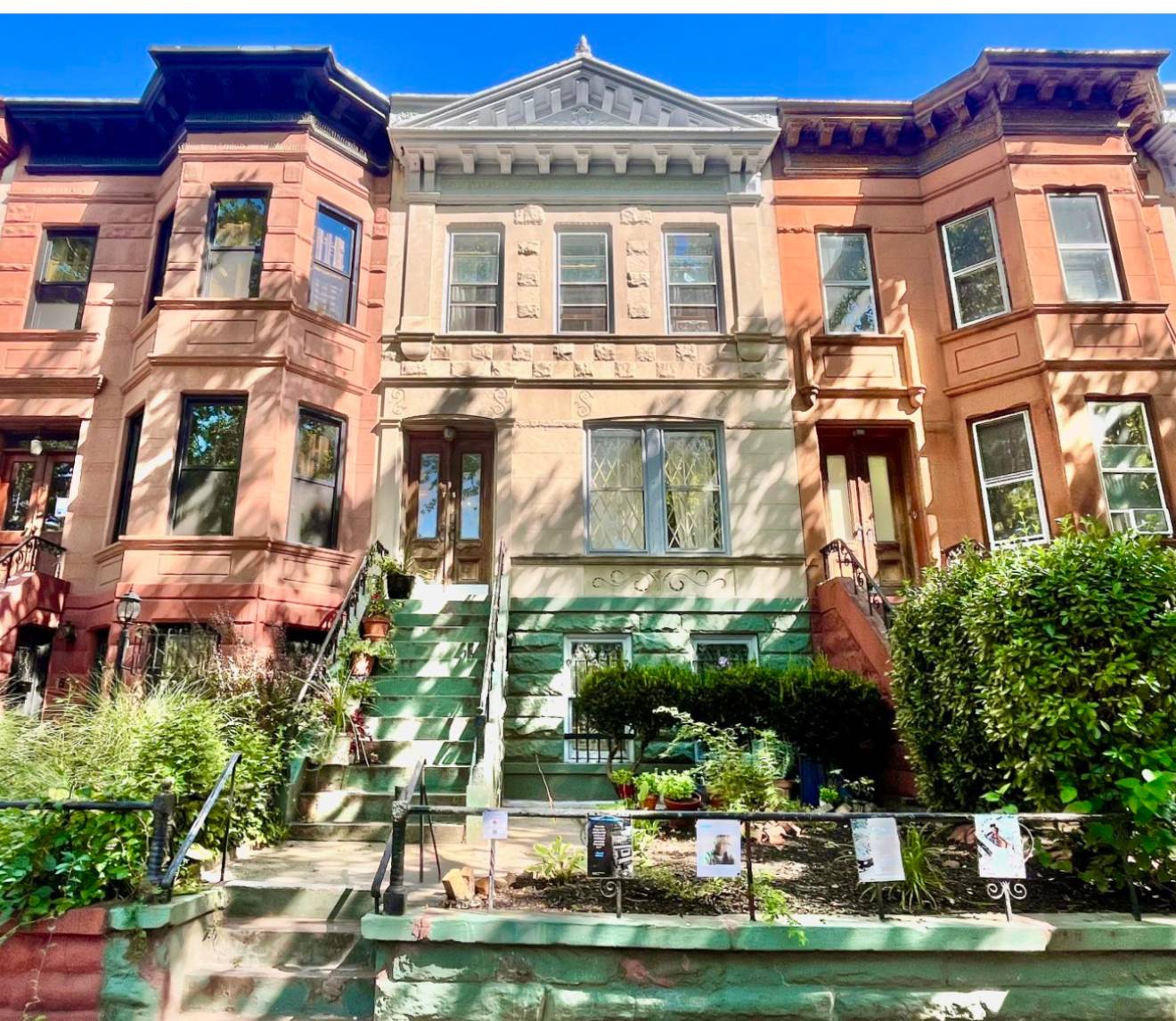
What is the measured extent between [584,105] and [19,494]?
11238 millimetres

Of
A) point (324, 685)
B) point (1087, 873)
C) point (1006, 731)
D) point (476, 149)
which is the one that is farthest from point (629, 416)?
point (1087, 873)

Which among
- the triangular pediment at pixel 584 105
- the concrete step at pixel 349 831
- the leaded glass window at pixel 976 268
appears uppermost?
the triangular pediment at pixel 584 105

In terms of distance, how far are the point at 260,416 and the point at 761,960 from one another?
386 inches

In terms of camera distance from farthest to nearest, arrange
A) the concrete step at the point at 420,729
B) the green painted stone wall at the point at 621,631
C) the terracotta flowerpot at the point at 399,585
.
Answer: the terracotta flowerpot at the point at 399,585, the green painted stone wall at the point at 621,631, the concrete step at the point at 420,729

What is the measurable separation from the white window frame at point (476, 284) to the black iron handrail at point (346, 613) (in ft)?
12.5

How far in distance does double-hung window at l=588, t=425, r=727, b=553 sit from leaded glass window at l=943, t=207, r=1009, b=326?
15.3 feet

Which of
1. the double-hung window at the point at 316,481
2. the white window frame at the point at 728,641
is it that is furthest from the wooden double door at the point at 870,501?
the double-hung window at the point at 316,481

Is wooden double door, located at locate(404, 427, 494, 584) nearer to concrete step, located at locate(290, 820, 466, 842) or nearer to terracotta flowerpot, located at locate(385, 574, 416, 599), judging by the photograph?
terracotta flowerpot, located at locate(385, 574, 416, 599)

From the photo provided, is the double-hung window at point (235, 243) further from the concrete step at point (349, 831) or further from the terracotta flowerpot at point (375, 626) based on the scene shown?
the concrete step at point (349, 831)

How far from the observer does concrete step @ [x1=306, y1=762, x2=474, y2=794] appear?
23.6ft

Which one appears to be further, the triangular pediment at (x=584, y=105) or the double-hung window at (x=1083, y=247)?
the triangular pediment at (x=584, y=105)

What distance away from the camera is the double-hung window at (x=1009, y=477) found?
11.3 meters

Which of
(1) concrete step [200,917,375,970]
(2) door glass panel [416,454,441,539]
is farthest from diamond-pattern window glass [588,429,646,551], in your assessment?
(1) concrete step [200,917,375,970]

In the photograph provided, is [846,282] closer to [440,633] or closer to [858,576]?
[858,576]
